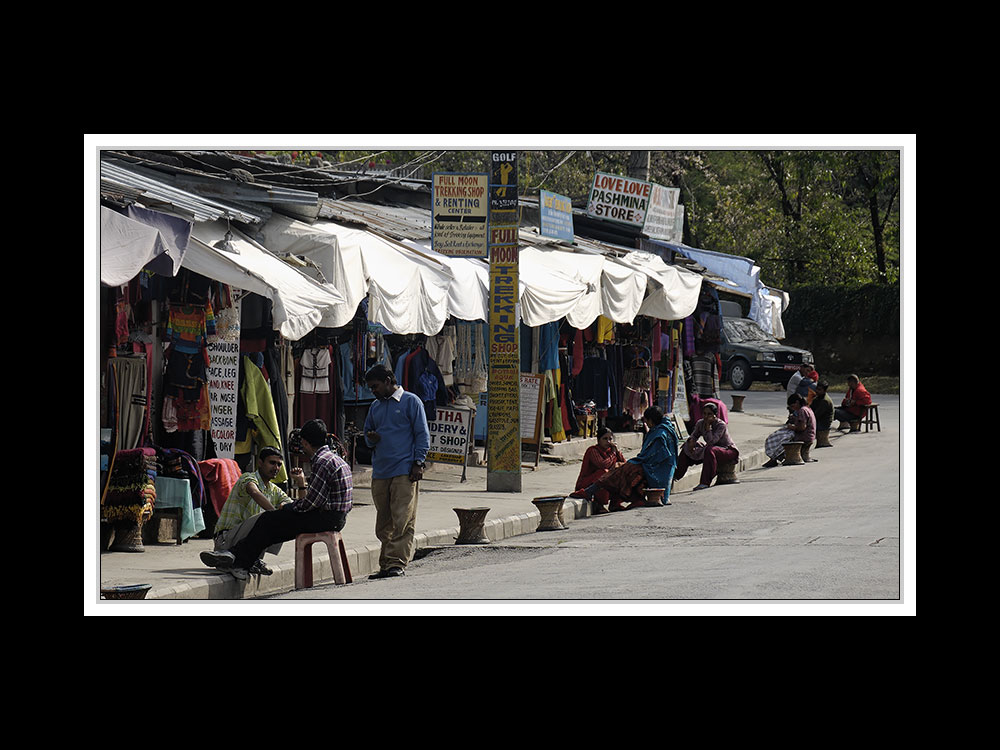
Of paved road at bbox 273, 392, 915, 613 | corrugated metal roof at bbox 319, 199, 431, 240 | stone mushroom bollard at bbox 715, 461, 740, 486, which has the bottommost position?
paved road at bbox 273, 392, 915, 613

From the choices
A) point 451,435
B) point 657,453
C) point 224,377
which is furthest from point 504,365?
point 224,377

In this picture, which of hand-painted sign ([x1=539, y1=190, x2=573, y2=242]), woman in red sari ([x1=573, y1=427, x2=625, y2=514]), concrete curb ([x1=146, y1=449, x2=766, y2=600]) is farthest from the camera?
hand-painted sign ([x1=539, y1=190, x2=573, y2=242])

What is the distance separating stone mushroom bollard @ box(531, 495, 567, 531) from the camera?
43.4ft

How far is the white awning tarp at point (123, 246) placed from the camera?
370 inches

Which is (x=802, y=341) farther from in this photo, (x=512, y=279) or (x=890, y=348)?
(x=512, y=279)

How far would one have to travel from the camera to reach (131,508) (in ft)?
34.6

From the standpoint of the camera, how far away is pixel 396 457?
10.5 meters

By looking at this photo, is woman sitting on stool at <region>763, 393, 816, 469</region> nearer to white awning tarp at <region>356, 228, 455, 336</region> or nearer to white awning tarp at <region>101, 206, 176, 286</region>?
white awning tarp at <region>356, 228, 455, 336</region>

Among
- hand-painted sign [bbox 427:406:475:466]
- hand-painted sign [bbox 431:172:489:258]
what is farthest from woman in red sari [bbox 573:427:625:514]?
hand-painted sign [bbox 431:172:489:258]

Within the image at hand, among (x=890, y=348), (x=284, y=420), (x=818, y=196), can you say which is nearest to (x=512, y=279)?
(x=284, y=420)

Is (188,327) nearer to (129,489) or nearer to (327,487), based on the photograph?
(129,489)

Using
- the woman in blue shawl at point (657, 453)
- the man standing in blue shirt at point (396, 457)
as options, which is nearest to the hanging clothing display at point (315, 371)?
the woman in blue shawl at point (657, 453)

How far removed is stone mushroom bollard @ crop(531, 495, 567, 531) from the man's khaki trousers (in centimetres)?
287
